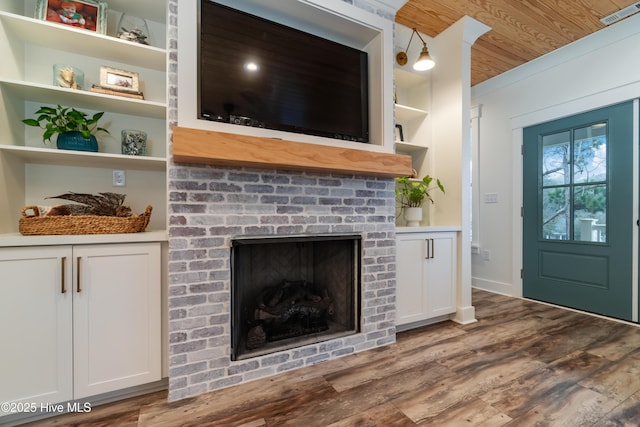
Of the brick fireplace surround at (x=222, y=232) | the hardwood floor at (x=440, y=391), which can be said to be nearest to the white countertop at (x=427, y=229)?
the brick fireplace surround at (x=222, y=232)

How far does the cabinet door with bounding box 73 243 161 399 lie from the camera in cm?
142

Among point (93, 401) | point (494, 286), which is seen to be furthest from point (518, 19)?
point (93, 401)

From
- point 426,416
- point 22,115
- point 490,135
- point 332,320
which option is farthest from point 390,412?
point 490,135

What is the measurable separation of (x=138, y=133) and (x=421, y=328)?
2753 mm

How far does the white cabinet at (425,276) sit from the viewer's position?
2332 millimetres

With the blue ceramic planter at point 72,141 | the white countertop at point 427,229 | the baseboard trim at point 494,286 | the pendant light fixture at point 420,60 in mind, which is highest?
the pendant light fixture at point 420,60

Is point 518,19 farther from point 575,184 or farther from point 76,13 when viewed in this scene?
point 76,13

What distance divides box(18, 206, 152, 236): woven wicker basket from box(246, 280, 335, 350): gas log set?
986 millimetres

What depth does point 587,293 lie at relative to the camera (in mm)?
2908

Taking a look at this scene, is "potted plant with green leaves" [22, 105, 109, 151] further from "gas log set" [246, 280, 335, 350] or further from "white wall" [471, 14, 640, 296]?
"white wall" [471, 14, 640, 296]

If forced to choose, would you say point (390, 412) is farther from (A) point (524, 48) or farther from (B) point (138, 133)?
(A) point (524, 48)

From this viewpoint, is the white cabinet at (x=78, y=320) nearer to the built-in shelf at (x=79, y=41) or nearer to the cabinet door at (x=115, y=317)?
the cabinet door at (x=115, y=317)

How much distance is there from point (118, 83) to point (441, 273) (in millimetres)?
2894

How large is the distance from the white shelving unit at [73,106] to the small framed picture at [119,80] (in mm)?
111
